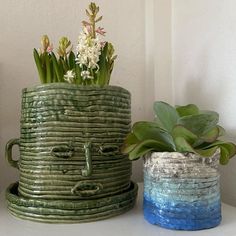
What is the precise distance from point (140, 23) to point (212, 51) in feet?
0.82

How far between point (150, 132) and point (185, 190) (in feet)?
0.34

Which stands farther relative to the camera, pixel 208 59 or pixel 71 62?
pixel 208 59

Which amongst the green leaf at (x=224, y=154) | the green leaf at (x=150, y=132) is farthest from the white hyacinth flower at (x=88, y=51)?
the green leaf at (x=224, y=154)

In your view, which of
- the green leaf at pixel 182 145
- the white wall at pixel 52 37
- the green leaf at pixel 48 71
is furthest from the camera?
the white wall at pixel 52 37

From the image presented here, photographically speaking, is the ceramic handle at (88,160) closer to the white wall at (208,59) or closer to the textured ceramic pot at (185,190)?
the textured ceramic pot at (185,190)

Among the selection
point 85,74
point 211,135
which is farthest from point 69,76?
point 211,135

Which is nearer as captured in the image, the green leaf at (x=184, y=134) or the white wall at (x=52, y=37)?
the green leaf at (x=184, y=134)

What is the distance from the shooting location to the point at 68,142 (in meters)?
0.49

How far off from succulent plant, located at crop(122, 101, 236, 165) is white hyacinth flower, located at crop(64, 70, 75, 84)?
5.3 inches

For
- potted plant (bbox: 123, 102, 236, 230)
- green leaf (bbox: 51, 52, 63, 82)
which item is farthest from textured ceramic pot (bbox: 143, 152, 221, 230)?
green leaf (bbox: 51, 52, 63, 82)

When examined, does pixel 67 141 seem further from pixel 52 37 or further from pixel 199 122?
pixel 52 37

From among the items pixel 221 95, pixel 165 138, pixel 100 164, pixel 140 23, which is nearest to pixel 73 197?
pixel 100 164

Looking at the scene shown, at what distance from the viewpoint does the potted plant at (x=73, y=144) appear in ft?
1.59

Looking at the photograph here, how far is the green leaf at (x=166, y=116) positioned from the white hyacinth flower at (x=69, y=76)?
0.49 feet
